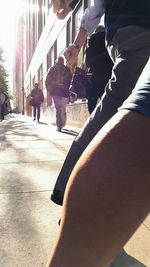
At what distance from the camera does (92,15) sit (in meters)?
2.18

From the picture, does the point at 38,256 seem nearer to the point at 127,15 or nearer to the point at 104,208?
the point at 127,15

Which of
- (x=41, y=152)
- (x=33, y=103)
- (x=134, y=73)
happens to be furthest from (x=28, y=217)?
(x=33, y=103)

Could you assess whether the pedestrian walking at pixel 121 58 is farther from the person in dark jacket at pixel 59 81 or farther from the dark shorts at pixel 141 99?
the person in dark jacket at pixel 59 81

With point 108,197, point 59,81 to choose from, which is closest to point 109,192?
point 108,197

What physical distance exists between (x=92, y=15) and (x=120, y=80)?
1.93 ft

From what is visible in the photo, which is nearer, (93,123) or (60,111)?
(93,123)

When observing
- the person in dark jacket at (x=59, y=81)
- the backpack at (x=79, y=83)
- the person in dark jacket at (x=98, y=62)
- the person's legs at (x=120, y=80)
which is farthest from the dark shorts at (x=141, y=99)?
the person in dark jacket at (x=59, y=81)

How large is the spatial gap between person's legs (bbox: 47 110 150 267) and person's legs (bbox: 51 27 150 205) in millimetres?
860

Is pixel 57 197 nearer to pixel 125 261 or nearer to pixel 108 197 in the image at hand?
pixel 125 261

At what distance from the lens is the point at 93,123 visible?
1.79 metres

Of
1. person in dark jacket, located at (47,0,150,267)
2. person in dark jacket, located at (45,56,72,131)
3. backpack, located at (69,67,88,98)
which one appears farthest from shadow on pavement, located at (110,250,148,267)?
person in dark jacket, located at (45,56,72,131)

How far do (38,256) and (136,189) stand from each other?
1276 millimetres

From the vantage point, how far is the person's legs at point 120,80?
5.66 feet

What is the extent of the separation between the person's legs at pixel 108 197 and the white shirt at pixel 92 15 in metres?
1.16
